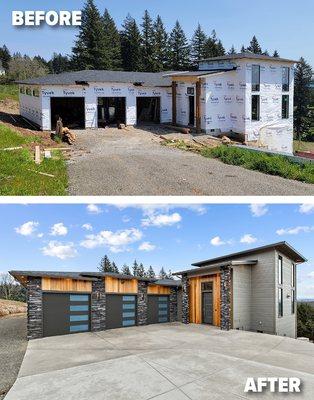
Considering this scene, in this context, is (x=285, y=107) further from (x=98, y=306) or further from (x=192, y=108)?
(x=98, y=306)

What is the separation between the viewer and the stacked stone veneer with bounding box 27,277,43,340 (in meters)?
13.0

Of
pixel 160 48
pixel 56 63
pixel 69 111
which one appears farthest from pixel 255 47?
pixel 69 111

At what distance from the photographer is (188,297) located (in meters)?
18.2

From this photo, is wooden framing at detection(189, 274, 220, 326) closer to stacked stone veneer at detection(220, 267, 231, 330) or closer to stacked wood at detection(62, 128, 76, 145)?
stacked stone veneer at detection(220, 267, 231, 330)

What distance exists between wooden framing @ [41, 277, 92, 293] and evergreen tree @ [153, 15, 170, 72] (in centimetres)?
4653

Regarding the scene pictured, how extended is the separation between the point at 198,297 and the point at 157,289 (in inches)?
84.4

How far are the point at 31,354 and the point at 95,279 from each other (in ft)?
17.1

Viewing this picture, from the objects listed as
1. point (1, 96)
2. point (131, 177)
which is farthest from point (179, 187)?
point (1, 96)

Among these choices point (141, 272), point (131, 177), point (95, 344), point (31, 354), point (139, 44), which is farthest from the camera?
point (141, 272)

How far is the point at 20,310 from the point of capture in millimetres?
23984

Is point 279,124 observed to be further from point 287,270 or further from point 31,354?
→ point 31,354

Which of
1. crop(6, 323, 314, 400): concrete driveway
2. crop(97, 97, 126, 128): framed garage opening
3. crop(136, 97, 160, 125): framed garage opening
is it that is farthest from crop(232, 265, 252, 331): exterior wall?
crop(136, 97, 160, 125): framed garage opening

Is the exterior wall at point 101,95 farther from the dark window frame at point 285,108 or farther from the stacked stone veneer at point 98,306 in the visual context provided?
the stacked stone veneer at point 98,306

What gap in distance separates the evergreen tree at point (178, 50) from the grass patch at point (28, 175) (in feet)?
141
